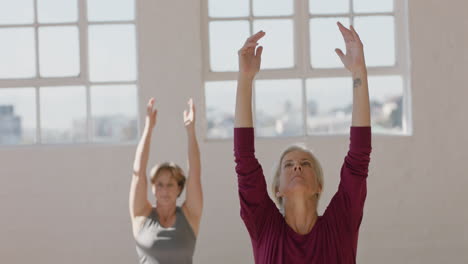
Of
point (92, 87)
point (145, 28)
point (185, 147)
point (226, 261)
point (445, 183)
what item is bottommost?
point (226, 261)

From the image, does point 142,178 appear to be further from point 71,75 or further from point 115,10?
point 115,10

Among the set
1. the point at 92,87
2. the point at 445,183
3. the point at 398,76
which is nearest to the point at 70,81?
the point at 92,87

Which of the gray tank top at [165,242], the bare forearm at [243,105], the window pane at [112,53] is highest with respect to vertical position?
the window pane at [112,53]

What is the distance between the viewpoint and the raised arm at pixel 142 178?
368 centimetres

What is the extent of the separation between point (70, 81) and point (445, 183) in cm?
294

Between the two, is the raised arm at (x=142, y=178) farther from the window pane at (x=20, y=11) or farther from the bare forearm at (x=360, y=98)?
the window pane at (x=20, y=11)

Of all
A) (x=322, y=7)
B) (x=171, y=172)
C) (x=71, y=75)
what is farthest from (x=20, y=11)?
(x=171, y=172)

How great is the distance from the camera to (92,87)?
17.9ft

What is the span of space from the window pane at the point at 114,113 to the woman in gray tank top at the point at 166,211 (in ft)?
5.55

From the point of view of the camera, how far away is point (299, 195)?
2.23 m

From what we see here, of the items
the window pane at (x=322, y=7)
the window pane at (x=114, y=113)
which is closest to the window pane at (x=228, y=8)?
the window pane at (x=322, y=7)

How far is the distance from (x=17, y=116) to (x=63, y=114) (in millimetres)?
366

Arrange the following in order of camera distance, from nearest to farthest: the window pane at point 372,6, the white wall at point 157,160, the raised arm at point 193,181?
the raised arm at point 193,181
the white wall at point 157,160
the window pane at point 372,6

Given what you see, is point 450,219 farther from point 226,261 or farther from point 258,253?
point 258,253
